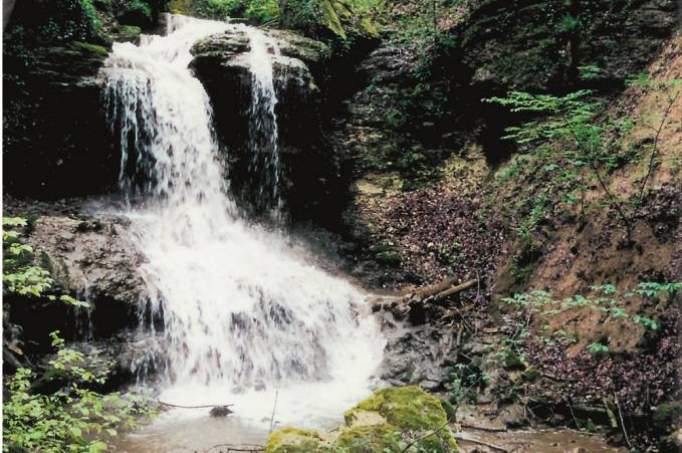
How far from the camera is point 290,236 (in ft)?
38.7

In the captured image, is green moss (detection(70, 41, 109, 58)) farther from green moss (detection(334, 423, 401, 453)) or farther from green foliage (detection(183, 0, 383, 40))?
green moss (detection(334, 423, 401, 453))

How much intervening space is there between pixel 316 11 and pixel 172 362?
922 cm

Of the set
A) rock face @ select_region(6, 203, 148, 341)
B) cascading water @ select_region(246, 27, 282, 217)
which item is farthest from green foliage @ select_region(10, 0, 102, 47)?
rock face @ select_region(6, 203, 148, 341)

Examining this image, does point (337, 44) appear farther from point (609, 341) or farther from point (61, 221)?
point (609, 341)

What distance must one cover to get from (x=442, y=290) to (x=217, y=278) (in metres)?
3.66

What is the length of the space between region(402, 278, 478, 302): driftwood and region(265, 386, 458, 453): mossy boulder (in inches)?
166

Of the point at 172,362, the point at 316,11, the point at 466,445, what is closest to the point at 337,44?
the point at 316,11

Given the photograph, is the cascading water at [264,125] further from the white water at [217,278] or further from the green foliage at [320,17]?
the green foliage at [320,17]

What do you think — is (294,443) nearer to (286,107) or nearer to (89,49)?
(286,107)

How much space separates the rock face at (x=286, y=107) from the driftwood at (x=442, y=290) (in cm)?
395

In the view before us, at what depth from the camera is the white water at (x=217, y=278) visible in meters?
7.35

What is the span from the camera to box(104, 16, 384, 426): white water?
735 cm

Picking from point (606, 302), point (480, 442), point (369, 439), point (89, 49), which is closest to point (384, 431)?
point (369, 439)

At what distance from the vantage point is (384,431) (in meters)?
4.05
